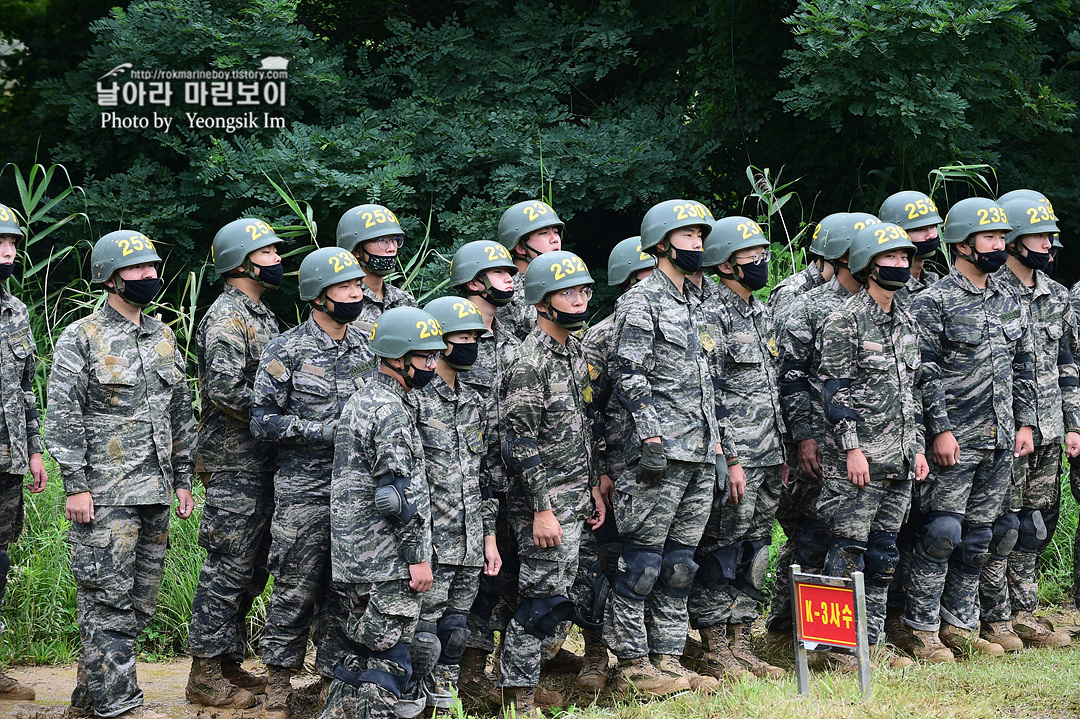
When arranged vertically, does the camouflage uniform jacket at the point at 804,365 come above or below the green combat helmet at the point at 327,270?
below

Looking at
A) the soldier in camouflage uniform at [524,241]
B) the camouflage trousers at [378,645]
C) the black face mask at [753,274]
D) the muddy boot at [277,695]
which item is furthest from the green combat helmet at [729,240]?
the muddy boot at [277,695]

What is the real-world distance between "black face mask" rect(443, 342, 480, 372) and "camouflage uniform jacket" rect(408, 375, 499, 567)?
11 centimetres

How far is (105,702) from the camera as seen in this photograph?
593 cm

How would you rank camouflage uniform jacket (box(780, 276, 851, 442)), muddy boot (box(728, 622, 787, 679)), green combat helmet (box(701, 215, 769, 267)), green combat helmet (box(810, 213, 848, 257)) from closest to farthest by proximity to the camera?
muddy boot (box(728, 622, 787, 679))
green combat helmet (box(701, 215, 769, 267))
camouflage uniform jacket (box(780, 276, 851, 442))
green combat helmet (box(810, 213, 848, 257))

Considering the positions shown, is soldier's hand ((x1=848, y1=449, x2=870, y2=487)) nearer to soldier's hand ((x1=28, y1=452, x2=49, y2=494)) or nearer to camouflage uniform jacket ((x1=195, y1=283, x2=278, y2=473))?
camouflage uniform jacket ((x1=195, y1=283, x2=278, y2=473))

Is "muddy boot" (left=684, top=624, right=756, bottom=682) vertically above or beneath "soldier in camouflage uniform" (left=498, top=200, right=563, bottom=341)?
beneath

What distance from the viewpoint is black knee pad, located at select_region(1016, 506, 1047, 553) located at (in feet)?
24.3

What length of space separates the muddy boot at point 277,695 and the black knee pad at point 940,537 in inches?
149

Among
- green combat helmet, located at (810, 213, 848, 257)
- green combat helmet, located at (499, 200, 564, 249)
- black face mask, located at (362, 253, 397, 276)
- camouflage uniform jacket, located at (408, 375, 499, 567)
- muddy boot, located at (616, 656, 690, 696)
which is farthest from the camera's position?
green combat helmet, located at (810, 213, 848, 257)

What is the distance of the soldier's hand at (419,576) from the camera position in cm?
536

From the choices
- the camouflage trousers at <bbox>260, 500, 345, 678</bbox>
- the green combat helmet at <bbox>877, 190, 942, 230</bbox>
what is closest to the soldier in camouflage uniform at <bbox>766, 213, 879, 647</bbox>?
the green combat helmet at <bbox>877, 190, 942, 230</bbox>

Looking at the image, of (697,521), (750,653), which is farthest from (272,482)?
(750,653)

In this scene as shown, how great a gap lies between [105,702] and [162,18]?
706 centimetres

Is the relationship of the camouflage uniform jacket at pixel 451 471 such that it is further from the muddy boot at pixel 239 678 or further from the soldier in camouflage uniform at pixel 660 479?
the muddy boot at pixel 239 678
